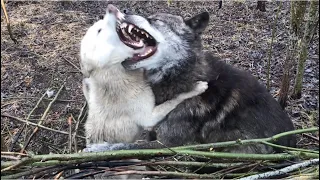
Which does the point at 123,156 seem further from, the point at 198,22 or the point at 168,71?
the point at 198,22

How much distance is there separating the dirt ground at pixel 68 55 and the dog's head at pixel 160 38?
112 cm

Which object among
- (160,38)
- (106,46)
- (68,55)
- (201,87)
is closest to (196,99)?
(201,87)

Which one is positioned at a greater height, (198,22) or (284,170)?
(198,22)

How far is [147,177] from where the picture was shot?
121 inches

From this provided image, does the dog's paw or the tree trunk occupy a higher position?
the tree trunk

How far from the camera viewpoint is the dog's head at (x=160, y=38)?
3533 mm

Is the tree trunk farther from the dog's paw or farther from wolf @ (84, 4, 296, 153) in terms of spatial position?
the dog's paw

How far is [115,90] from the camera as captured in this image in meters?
3.61

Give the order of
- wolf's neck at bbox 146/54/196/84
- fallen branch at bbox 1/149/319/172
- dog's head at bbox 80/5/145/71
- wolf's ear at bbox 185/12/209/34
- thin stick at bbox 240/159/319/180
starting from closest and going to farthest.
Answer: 1. fallen branch at bbox 1/149/319/172
2. thin stick at bbox 240/159/319/180
3. dog's head at bbox 80/5/145/71
4. wolf's neck at bbox 146/54/196/84
5. wolf's ear at bbox 185/12/209/34

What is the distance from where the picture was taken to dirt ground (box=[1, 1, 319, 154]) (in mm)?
4656

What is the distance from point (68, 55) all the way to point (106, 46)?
311 cm

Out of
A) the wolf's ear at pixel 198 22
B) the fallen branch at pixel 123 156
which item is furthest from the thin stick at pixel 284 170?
the wolf's ear at pixel 198 22

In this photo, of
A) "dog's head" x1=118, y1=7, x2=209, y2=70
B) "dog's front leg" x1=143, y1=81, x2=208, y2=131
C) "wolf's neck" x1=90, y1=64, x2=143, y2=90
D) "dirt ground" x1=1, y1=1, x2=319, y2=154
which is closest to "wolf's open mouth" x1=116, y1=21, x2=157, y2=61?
"dog's head" x1=118, y1=7, x2=209, y2=70

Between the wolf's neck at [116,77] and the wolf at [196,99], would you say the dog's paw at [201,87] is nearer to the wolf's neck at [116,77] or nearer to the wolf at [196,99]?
the wolf at [196,99]
